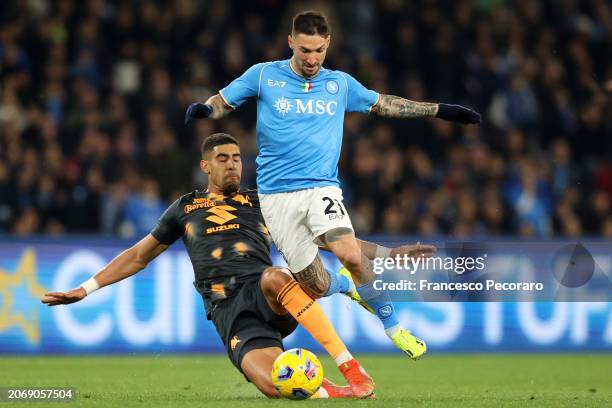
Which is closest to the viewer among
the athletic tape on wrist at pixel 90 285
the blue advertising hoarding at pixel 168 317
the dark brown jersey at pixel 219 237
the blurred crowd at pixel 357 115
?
the athletic tape on wrist at pixel 90 285

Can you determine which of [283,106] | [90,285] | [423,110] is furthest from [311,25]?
[90,285]

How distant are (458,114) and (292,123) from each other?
3.72ft

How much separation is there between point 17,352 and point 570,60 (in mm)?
8992

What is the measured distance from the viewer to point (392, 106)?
336 inches

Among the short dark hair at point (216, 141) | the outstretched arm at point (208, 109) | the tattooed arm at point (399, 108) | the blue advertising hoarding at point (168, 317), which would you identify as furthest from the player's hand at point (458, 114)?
the blue advertising hoarding at point (168, 317)

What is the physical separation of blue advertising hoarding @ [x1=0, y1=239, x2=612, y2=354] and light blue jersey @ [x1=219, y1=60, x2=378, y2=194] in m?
4.88

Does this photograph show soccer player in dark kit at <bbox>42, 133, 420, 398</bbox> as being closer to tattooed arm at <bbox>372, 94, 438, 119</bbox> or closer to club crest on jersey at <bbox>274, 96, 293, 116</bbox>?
club crest on jersey at <bbox>274, 96, 293, 116</bbox>

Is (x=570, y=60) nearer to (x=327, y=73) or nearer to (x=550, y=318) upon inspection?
(x=550, y=318)

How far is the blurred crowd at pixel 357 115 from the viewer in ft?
48.8

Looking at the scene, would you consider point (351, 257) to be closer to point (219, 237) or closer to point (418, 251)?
point (418, 251)

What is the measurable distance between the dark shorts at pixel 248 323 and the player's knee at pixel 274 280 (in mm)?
241

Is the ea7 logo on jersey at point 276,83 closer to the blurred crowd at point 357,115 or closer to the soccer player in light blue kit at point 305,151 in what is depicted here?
the soccer player in light blue kit at point 305,151

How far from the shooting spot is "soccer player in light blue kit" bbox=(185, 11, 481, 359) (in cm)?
807

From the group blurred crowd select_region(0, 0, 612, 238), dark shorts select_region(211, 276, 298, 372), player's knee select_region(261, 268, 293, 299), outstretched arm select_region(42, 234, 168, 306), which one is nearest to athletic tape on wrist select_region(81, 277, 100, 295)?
outstretched arm select_region(42, 234, 168, 306)
